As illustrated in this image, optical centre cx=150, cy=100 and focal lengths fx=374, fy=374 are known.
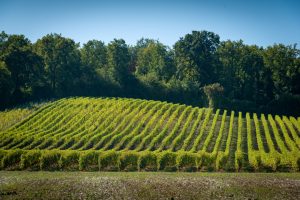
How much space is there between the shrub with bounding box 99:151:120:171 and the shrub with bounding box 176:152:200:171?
239 inches

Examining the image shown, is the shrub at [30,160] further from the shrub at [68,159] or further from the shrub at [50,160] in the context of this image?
the shrub at [68,159]

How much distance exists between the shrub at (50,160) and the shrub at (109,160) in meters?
4.40

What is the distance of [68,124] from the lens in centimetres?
5428

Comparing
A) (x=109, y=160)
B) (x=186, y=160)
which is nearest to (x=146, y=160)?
(x=109, y=160)

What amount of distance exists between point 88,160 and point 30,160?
19.1 feet

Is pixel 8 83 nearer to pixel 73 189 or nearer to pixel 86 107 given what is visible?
pixel 86 107

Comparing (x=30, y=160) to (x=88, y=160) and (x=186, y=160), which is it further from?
(x=186, y=160)

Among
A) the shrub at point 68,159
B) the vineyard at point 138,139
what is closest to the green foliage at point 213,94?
the vineyard at point 138,139

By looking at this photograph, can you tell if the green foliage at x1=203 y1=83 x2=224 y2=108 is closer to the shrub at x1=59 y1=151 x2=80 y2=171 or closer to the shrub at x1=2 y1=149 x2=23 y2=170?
the shrub at x1=59 y1=151 x2=80 y2=171

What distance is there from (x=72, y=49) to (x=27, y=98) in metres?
15.0

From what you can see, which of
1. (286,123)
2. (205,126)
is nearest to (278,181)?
(205,126)

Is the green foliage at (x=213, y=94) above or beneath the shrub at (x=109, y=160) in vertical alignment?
above

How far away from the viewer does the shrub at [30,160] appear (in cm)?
3739

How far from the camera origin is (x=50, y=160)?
124ft
